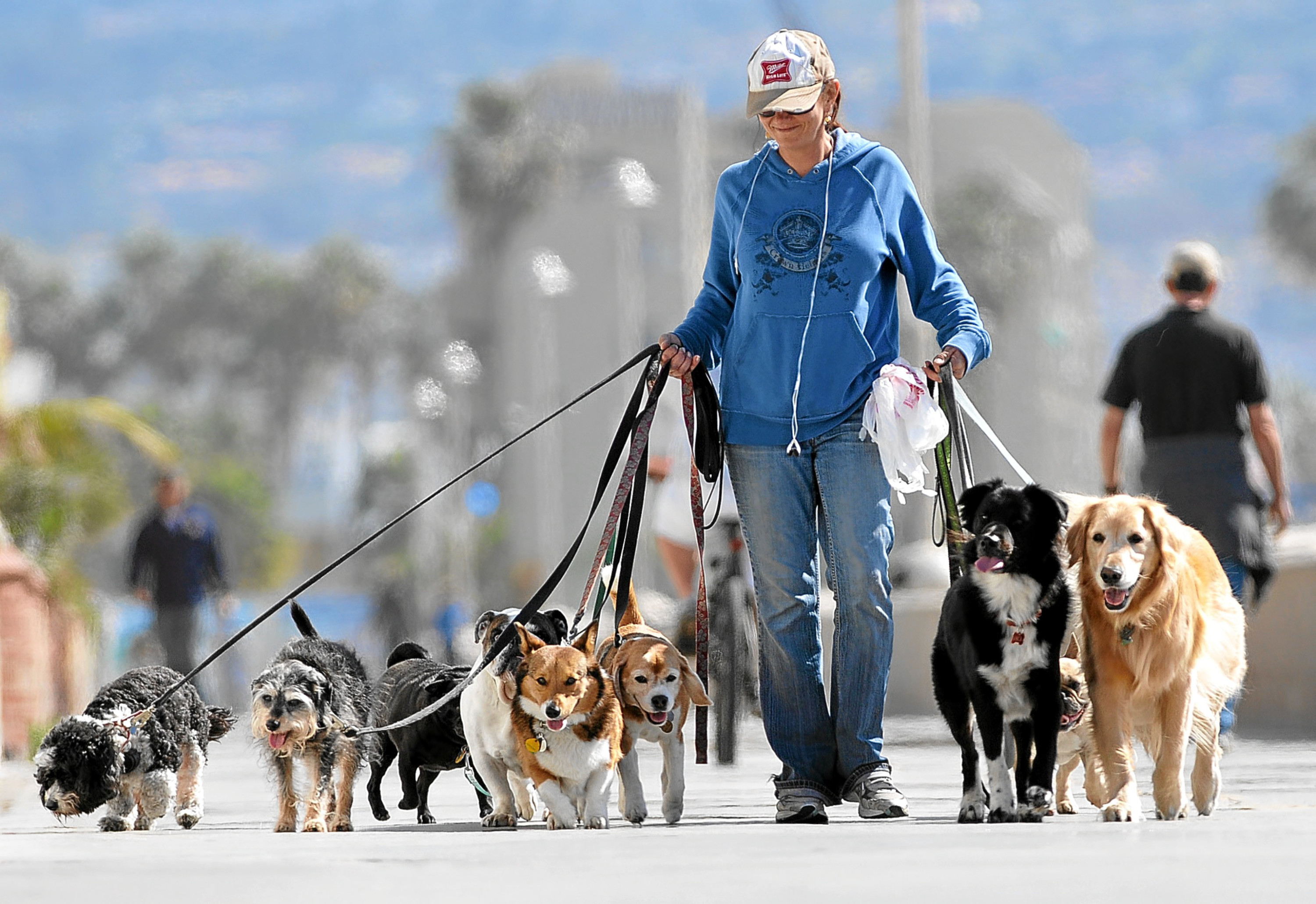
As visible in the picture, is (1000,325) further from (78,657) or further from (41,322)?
(78,657)

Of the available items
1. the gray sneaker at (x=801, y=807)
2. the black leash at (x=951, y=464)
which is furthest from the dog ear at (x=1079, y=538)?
the gray sneaker at (x=801, y=807)

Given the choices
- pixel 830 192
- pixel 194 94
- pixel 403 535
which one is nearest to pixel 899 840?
pixel 830 192

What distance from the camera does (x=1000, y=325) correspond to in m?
83.1

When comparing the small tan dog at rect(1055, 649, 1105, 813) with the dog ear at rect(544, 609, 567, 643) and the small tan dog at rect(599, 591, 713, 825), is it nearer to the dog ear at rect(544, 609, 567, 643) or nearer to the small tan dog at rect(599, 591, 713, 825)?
the small tan dog at rect(599, 591, 713, 825)

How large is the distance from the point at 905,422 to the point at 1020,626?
0.69 metres

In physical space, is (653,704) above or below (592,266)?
below

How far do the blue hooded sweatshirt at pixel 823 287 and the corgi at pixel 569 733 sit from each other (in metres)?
0.90

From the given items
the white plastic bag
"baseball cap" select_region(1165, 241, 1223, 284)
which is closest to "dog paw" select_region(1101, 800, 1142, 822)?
the white plastic bag

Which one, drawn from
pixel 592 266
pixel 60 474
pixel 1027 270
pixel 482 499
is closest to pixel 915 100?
pixel 60 474

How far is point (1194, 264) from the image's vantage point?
8.56m

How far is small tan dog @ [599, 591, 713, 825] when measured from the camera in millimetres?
6160

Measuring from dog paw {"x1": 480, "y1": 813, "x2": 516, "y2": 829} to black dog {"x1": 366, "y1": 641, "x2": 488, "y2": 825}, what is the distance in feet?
1.02

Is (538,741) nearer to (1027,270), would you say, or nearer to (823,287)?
(823,287)

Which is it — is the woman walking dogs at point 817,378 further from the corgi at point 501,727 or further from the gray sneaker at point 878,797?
the corgi at point 501,727
